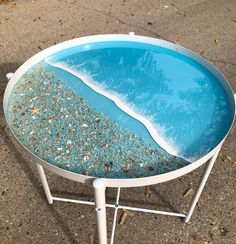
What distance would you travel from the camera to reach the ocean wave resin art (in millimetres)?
1496

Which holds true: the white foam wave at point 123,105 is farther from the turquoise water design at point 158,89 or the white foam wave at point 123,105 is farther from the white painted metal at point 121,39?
the white painted metal at point 121,39

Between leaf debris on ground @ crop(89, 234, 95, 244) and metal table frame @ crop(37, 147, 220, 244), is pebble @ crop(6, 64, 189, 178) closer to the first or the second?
metal table frame @ crop(37, 147, 220, 244)

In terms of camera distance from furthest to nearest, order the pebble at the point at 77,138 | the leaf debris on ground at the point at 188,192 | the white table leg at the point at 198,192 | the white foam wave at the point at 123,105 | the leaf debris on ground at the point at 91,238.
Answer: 1. the leaf debris on ground at the point at 188,192
2. the leaf debris on ground at the point at 91,238
3. the white table leg at the point at 198,192
4. the white foam wave at the point at 123,105
5. the pebble at the point at 77,138

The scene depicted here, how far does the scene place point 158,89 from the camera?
6.21 ft

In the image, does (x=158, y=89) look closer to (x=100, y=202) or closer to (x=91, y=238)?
(x=100, y=202)

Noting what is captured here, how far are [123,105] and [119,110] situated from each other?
5cm

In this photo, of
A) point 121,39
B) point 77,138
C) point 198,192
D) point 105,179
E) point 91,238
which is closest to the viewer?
point 105,179

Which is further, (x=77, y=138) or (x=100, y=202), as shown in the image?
(x=77, y=138)

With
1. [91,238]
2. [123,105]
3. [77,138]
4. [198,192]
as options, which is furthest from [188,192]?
[77,138]

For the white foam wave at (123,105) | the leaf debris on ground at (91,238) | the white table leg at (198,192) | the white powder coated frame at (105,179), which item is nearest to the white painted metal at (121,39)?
the white powder coated frame at (105,179)

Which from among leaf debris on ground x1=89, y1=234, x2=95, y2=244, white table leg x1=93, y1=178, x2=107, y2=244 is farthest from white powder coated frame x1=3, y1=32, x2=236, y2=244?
leaf debris on ground x1=89, y1=234, x2=95, y2=244

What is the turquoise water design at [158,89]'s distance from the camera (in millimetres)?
1633

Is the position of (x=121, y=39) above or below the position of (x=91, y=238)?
above

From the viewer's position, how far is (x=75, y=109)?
1758 mm
